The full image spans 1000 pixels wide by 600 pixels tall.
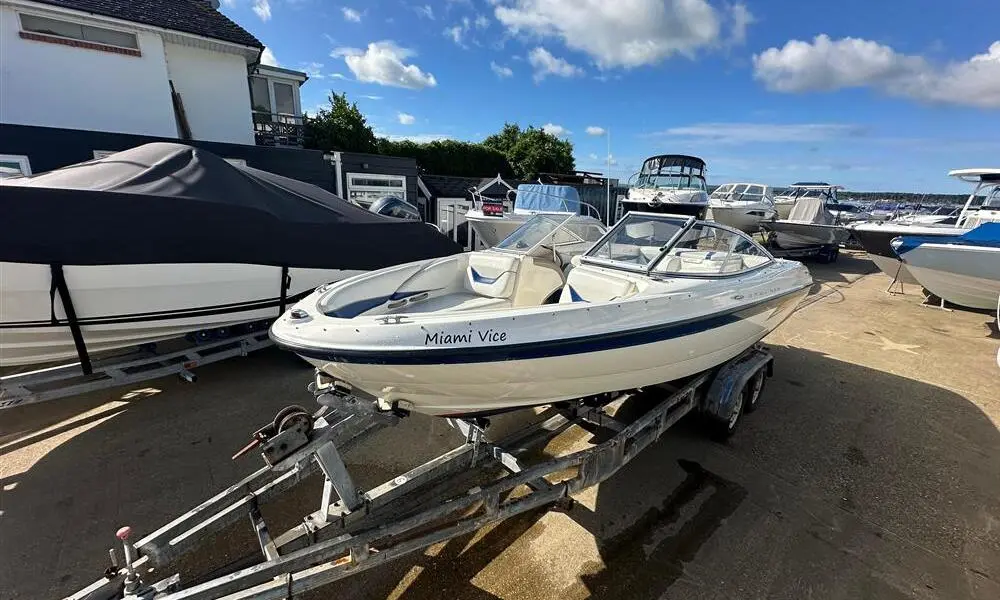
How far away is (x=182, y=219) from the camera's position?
3.62 m

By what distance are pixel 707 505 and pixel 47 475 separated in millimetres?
4398

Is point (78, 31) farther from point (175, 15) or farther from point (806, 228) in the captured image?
point (806, 228)

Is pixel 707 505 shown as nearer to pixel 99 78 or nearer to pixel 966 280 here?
pixel 966 280

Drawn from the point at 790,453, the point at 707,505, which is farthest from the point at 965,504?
the point at 707,505

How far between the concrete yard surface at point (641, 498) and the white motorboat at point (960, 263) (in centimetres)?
345

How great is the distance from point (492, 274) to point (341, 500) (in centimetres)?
215

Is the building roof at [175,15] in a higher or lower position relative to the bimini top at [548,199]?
higher

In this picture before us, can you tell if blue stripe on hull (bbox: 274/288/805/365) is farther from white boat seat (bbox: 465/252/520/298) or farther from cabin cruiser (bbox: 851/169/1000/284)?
cabin cruiser (bbox: 851/169/1000/284)

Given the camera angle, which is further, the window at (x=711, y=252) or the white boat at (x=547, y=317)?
the window at (x=711, y=252)

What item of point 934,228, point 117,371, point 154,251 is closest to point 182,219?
point 154,251

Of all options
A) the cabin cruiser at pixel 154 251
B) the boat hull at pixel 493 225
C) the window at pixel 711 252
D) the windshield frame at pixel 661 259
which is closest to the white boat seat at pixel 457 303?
the windshield frame at pixel 661 259

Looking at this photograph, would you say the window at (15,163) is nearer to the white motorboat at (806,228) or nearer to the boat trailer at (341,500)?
the boat trailer at (341,500)

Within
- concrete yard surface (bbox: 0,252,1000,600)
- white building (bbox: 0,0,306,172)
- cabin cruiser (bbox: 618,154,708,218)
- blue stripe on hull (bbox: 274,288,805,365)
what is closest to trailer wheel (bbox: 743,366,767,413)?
concrete yard surface (bbox: 0,252,1000,600)

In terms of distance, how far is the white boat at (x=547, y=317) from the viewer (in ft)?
7.48
